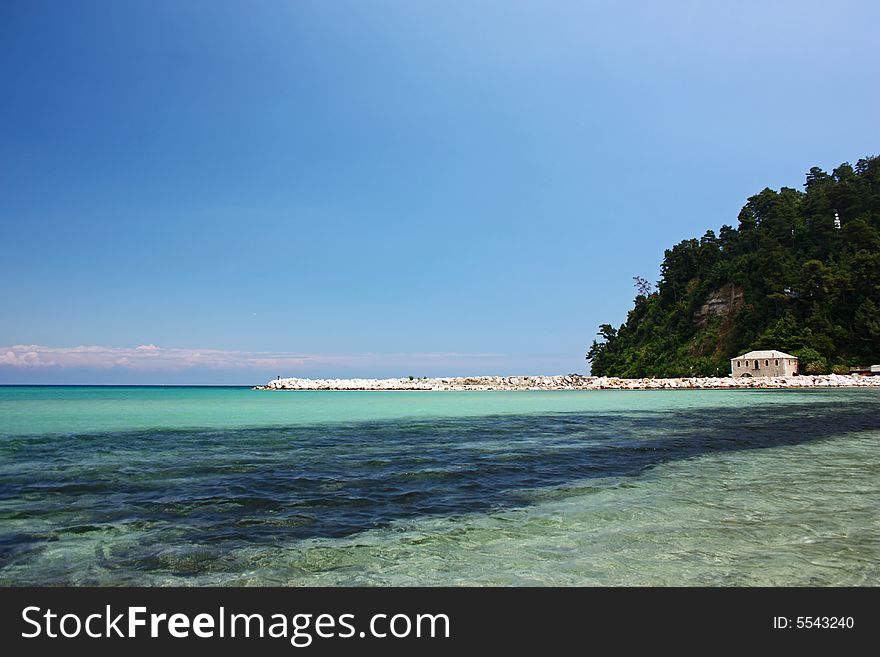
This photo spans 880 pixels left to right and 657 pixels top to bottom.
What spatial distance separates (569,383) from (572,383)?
17.9 inches

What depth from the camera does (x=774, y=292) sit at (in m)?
60.1

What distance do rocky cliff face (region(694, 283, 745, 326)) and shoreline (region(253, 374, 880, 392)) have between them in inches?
494

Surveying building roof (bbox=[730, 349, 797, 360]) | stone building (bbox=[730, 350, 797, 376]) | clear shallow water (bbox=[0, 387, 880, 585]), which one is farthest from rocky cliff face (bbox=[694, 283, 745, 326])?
clear shallow water (bbox=[0, 387, 880, 585])

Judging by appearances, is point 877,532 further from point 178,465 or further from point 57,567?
point 178,465

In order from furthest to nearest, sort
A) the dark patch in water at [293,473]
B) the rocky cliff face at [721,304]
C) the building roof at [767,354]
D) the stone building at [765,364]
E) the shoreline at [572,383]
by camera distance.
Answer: the rocky cliff face at [721,304] → the building roof at [767,354] → the stone building at [765,364] → the shoreline at [572,383] → the dark patch in water at [293,473]

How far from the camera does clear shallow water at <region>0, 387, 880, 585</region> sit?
439 centimetres

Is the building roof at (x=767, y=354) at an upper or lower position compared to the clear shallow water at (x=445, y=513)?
upper

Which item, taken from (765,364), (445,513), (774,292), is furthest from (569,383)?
(445,513)

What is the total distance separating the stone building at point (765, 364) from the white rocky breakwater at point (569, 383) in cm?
111

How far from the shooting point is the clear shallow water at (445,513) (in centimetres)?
439

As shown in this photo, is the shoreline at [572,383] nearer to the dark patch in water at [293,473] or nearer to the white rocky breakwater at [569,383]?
the white rocky breakwater at [569,383]

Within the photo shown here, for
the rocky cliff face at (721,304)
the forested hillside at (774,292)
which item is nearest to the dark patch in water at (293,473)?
the forested hillside at (774,292)

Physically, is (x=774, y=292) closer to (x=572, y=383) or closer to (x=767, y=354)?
(x=767, y=354)

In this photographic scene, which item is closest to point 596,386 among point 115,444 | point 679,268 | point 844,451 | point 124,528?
point 679,268
